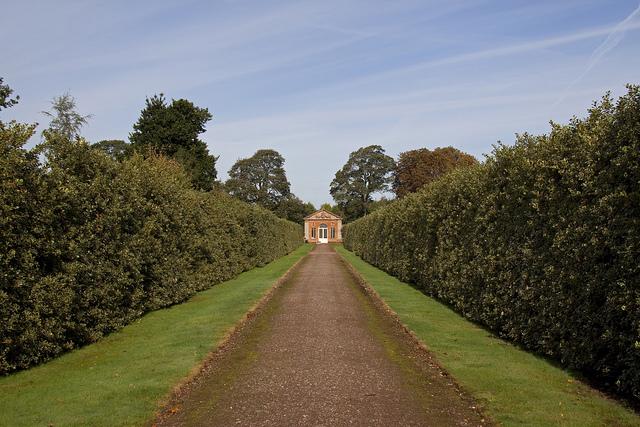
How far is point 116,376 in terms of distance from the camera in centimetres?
737

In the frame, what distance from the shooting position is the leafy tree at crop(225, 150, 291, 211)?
113 meters

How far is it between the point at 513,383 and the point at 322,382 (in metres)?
2.56

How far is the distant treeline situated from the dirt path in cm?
282

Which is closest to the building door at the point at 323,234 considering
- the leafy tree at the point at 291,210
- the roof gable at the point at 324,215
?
the roof gable at the point at 324,215

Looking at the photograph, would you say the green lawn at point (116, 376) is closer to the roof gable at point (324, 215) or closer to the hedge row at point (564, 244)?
the hedge row at point (564, 244)

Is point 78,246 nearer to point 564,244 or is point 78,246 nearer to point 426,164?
point 564,244

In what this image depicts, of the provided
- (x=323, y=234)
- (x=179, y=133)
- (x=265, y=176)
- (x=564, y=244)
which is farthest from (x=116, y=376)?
(x=265, y=176)

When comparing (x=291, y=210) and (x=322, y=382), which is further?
(x=291, y=210)

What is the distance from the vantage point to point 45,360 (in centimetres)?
838

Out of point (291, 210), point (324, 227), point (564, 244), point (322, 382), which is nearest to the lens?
point (322, 382)

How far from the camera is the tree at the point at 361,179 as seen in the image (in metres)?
117

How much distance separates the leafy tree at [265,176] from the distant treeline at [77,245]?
96283mm

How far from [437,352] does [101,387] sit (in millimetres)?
5332

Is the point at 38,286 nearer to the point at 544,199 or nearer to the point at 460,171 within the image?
the point at 544,199
